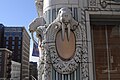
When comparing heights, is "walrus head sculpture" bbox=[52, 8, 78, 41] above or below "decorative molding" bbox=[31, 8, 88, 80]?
above

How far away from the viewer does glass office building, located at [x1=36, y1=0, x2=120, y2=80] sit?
713 centimetres

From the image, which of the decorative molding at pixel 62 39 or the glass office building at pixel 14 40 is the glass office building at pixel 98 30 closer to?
the decorative molding at pixel 62 39

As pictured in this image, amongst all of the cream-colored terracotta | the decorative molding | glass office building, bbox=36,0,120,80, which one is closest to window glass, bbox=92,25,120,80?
glass office building, bbox=36,0,120,80

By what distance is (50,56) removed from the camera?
6.87m

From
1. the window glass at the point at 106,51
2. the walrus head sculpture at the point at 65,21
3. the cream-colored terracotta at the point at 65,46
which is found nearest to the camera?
the walrus head sculpture at the point at 65,21

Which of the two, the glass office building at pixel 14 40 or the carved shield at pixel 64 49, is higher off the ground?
the glass office building at pixel 14 40

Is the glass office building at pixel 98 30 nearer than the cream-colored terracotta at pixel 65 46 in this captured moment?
No

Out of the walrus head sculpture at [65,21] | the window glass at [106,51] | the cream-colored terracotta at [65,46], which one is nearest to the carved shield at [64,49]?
the cream-colored terracotta at [65,46]

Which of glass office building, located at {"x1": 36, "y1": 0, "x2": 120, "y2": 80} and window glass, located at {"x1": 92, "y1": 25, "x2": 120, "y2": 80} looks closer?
glass office building, located at {"x1": 36, "y1": 0, "x2": 120, "y2": 80}

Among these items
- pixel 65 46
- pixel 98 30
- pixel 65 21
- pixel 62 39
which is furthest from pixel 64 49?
pixel 98 30

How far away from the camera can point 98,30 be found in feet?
24.9

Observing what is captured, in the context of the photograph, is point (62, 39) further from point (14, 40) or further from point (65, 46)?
point (14, 40)

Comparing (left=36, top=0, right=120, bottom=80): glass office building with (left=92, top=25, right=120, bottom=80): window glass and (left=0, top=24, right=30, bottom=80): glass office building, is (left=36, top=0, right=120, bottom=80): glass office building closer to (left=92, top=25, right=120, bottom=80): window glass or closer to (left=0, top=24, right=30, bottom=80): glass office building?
(left=92, top=25, right=120, bottom=80): window glass

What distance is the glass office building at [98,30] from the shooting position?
7133mm
